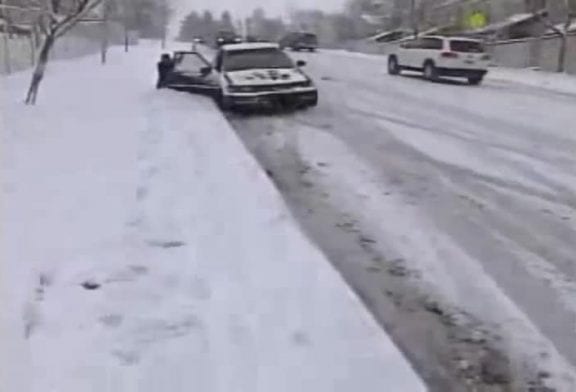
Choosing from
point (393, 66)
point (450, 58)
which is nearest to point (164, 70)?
point (450, 58)

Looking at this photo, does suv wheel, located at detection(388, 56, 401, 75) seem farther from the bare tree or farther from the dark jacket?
the bare tree

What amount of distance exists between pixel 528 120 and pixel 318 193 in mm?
8875

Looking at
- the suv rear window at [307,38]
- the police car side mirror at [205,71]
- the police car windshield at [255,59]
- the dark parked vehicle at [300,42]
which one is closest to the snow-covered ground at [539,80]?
the police car windshield at [255,59]

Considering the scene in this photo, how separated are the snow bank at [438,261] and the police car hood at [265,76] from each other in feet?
24.3

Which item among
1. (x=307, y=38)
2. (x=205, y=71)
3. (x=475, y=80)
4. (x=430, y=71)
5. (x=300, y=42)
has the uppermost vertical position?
(x=205, y=71)

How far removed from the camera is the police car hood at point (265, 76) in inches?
797

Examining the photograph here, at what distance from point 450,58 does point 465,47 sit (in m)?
0.79

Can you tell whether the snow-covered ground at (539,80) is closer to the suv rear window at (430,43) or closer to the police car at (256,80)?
the suv rear window at (430,43)

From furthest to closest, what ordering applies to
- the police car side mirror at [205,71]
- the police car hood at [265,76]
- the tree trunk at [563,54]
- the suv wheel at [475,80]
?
the tree trunk at [563,54], the suv wheel at [475,80], the police car side mirror at [205,71], the police car hood at [265,76]

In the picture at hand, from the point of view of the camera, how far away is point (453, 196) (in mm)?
10633

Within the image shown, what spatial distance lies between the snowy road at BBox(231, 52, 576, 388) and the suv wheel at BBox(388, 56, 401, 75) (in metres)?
13.7

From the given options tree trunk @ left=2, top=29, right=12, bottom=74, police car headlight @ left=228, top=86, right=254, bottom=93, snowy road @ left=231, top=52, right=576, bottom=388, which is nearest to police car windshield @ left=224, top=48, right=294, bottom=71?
police car headlight @ left=228, top=86, right=254, bottom=93

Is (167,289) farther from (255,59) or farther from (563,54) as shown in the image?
(563,54)

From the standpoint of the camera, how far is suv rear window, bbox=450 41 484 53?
3119cm
